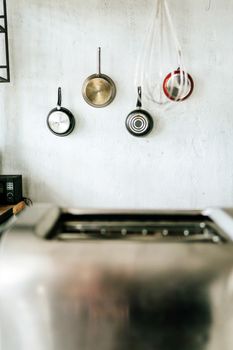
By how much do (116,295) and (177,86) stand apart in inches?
81.2

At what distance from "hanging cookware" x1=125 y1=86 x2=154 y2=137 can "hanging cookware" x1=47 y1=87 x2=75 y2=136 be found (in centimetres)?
42

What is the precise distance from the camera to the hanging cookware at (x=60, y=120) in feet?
8.07

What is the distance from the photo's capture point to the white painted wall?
95.5 inches

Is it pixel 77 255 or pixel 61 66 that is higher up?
pixel 61 66

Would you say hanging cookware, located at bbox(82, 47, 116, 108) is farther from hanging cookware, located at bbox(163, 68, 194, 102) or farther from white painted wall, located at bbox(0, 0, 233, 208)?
hanging cookware, located at bbox(163, 68, 194, 102)

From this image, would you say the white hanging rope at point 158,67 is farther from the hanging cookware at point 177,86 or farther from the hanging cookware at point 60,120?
the hanging cookware at point 60,120

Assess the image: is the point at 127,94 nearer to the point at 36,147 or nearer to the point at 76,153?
the point at 76,153

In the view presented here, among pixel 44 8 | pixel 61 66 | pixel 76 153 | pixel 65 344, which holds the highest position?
pixel 44 8

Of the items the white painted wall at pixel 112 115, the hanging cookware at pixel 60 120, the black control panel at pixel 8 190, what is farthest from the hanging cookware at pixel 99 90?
the black control panel at pixel 8 190

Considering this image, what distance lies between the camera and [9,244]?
618 mm

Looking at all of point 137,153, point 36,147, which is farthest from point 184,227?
point 36,147

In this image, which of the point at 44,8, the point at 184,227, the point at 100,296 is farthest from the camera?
the point at 44,8

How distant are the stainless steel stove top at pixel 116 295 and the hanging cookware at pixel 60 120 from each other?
1.93 meters

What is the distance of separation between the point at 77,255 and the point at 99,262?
42 millimetres
